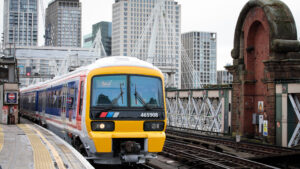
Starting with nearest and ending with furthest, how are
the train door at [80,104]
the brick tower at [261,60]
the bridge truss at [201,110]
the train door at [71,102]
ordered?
the train door at [80,104]
the train door at [71,102]
the brick tower at [261,60]
the bridge truss at [201,110]

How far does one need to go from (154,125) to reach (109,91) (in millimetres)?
1851

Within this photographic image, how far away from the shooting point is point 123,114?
1272 cm

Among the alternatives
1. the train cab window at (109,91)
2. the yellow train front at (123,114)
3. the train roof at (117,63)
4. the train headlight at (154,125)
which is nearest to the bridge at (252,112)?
the yellow train front at (123,114)

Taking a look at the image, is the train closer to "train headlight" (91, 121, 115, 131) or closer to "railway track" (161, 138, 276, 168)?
"train headlight" (91, 121, 115, 131)

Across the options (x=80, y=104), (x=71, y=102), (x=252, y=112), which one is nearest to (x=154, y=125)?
(x=80, y=104)

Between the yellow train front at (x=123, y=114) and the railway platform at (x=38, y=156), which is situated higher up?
the yellow train front at (x=123, y=114)

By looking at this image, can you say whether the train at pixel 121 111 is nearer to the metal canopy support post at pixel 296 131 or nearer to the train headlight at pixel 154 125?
the train headlight at pixel 154 125

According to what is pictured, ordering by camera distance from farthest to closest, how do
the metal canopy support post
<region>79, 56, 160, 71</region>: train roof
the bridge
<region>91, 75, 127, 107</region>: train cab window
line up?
1. the metal canopy support post
2. the bridge
3. <region>79, 56, 160, 71</region>: train roof
4. <region>91, 75, 127, 107</region>: train cab window

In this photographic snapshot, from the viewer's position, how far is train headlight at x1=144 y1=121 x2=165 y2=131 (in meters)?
13.1

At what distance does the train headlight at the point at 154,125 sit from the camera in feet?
42.9

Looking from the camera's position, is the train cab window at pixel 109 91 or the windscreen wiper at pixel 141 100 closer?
the train cab window at pixel 109 91

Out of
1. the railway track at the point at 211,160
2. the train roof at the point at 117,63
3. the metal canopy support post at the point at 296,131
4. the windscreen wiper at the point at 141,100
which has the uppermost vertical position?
the train roof at the point at 117,63

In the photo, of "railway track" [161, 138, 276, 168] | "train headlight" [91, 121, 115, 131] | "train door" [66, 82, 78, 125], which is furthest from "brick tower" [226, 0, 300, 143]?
"train headlight" [91, 121, 115, 131]

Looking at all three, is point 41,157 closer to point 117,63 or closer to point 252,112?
point 117,63
